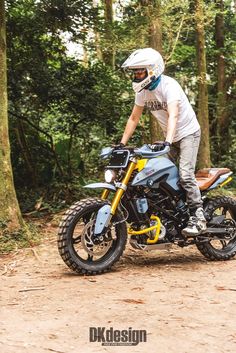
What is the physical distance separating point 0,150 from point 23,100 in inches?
146

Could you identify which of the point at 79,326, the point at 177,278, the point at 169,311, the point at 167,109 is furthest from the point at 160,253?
the point at 79,326

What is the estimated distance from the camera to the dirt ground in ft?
11.3

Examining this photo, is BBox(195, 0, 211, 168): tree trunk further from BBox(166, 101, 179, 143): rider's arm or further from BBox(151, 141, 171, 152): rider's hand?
BBox(151, 141, 171, 152): rider's hand

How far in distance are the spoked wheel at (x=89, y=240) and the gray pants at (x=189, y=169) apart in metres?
0.86

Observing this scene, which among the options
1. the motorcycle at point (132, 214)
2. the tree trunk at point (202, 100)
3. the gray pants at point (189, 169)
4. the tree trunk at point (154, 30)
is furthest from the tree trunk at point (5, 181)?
the tree trunk at point (202, 100)

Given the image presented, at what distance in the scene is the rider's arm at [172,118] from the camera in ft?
17.9

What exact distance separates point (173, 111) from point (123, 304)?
7.40ft

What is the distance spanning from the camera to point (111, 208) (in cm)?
527

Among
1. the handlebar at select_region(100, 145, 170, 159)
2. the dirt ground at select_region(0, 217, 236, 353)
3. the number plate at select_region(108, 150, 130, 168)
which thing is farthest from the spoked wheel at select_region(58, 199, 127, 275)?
the handlebar at select_region(100, 145, 170, 159)

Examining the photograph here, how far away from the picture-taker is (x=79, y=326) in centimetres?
373

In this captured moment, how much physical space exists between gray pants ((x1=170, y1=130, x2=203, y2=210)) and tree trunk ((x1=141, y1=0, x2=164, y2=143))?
397 cm

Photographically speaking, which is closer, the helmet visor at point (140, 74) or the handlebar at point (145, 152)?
the handlebar at point (145, 152)

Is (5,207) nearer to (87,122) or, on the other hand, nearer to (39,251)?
(39,251)

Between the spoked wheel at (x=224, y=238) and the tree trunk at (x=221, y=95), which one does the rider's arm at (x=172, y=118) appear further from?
the tree trunk at (x=221, y=95)
